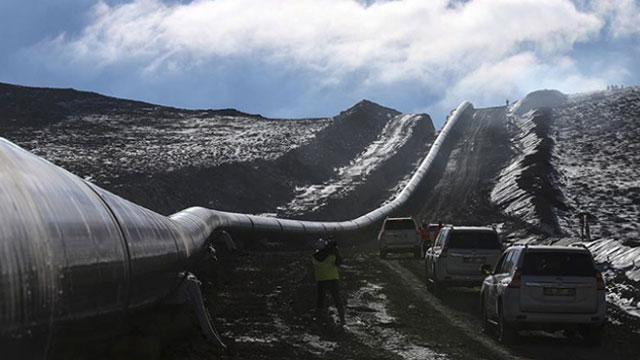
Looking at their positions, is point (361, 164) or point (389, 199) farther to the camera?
point (361, 164)

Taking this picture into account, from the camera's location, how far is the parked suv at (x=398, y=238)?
47.3m

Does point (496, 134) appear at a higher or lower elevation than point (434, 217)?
higher

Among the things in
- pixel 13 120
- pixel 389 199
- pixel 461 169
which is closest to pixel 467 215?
pixel 389 199

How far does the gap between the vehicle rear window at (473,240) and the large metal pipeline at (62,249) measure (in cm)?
1827

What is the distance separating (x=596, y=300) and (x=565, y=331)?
118 centimetres

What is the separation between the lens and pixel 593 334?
755 inches

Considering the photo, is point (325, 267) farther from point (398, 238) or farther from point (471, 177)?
point (471, 177)

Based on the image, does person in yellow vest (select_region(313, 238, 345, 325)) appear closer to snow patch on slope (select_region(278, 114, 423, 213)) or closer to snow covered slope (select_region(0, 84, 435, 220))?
snow covered slope (select_region(0, 84, 435, 220))

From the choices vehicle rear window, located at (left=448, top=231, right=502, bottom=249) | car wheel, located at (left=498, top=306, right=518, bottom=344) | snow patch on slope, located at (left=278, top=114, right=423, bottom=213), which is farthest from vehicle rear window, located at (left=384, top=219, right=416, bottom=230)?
snow patch on slope, located at (left=278, top=114, right=423, bottom=213)

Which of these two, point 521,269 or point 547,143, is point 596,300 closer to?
point 521,269

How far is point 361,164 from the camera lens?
339 ft

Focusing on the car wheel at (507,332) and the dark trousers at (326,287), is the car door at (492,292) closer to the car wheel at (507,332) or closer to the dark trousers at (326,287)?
the car wheel at (507,332)

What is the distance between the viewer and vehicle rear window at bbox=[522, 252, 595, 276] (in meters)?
19.5

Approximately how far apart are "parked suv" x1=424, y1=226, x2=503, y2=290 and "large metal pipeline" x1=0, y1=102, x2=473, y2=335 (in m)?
17.4
